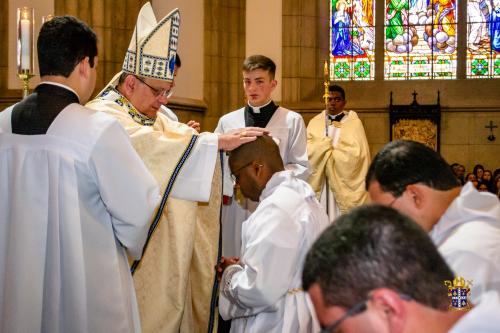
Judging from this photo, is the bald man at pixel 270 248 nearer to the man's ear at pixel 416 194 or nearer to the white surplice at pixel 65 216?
the white surplice at pixel 65 216

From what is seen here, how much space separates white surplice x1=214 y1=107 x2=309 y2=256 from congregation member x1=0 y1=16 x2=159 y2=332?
9.29 ft

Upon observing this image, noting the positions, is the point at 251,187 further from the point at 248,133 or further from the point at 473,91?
the point at 473,91

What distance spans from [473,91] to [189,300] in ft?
25.3

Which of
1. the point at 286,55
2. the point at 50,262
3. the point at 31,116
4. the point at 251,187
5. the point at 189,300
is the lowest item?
the point at 189,300

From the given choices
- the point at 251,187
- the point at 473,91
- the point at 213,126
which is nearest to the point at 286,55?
the point at 213,126

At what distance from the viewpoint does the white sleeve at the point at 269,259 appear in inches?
123

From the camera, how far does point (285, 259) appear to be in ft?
10.3

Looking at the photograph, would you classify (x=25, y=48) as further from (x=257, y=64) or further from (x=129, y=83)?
(x=257, y=64)

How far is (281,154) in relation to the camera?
248 inches

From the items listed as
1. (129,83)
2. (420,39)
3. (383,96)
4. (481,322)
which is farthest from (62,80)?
(420,39)

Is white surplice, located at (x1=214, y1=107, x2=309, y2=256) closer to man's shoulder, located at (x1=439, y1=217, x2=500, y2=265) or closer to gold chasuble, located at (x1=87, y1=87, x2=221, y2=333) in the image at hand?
gold chasuble, located at (x1=87, y1=87, x2=221, y2=333)

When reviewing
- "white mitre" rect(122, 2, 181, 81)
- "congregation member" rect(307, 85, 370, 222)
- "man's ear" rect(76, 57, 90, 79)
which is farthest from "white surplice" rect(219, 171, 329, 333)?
"congregation member" rect(307, 85, 370, 222)

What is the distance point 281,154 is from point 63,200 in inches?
127

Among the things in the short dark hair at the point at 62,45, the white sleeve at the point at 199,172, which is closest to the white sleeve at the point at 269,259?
the white sleeve at the point at 199,172
